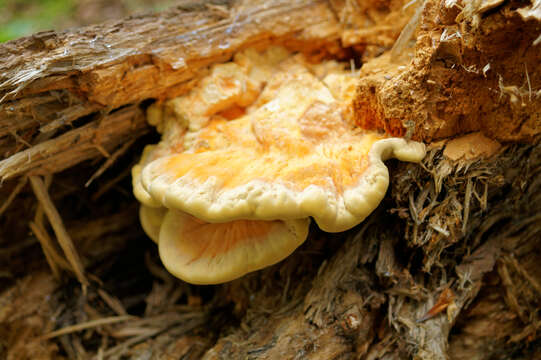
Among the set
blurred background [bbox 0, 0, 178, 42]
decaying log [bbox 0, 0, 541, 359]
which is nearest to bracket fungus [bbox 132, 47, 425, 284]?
decaying log [bbox 0, 0, 541, 359]

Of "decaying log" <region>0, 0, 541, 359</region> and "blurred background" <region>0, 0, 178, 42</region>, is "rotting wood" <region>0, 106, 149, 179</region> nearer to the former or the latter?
"decaying log" <region>0, 0, 541, 359</region>

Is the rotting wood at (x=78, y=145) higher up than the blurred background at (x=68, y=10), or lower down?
lower down

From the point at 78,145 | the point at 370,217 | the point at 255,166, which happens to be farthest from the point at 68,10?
the point at 370,217

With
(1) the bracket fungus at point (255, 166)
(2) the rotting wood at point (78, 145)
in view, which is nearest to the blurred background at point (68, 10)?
(2) the rotting wood at point (78, 145)

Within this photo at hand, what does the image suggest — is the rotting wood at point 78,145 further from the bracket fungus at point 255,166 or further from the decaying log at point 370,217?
the bracket fungus at point 255,166

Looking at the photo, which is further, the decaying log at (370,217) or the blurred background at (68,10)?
the blurred background at (68,10)

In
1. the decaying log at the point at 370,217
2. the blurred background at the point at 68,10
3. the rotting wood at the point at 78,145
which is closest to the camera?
the decaying log at the point at 370,217

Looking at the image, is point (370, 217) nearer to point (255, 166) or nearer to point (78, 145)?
point (255, 166)
